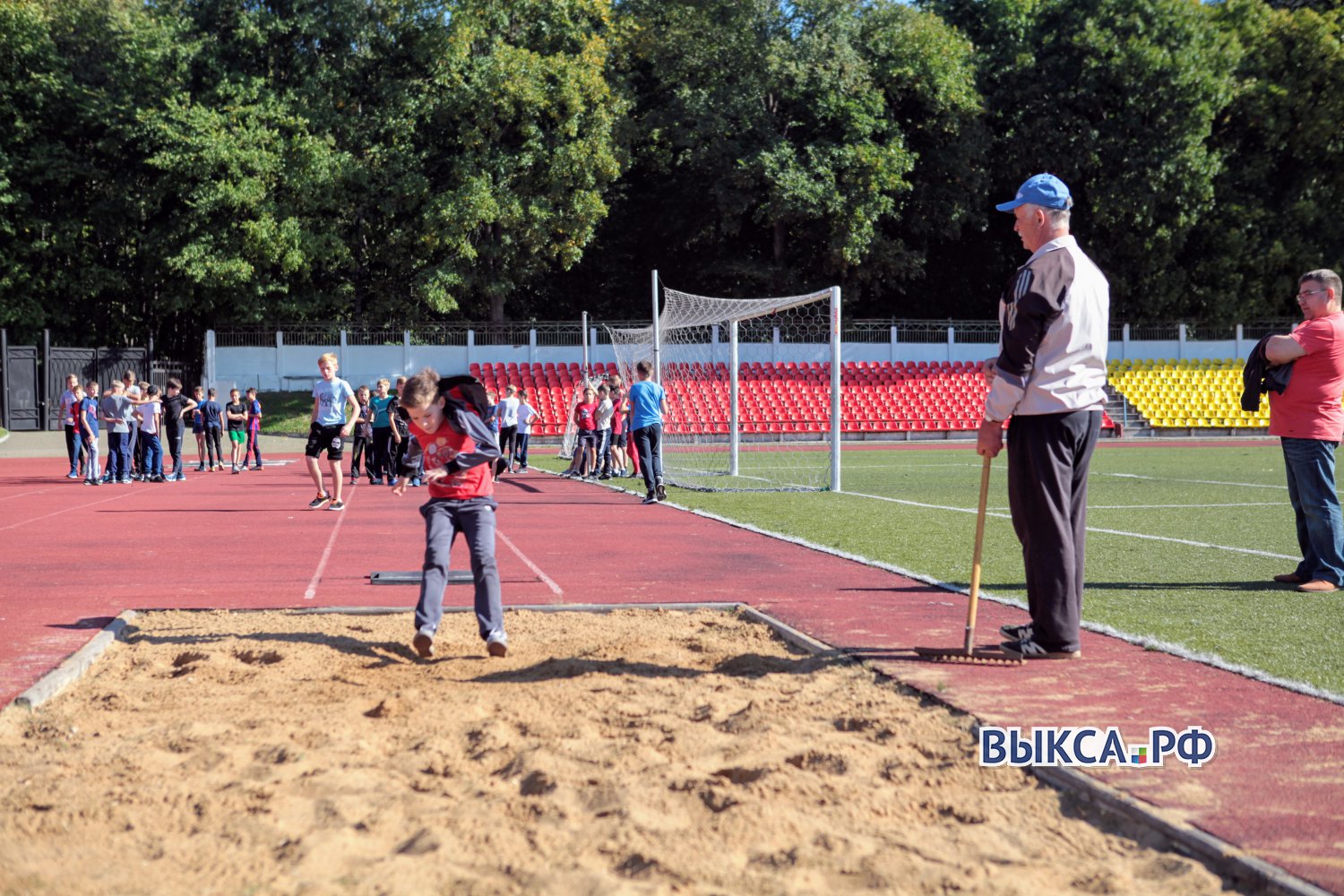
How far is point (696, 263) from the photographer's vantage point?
52375mm

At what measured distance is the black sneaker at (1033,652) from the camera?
6496mm

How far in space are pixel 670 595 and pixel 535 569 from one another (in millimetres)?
1893

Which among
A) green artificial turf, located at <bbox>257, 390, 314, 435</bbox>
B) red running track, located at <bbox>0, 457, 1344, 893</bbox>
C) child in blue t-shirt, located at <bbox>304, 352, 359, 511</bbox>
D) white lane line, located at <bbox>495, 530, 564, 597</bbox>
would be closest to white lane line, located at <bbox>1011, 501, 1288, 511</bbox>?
red running track, located at <bbox>0, 457, 1344, 893</bbox>

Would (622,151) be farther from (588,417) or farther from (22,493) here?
(22,493)

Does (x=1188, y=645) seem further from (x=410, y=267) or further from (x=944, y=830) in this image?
(x=410, y=267)

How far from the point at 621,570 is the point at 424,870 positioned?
6.74 m

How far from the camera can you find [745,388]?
1556 inches

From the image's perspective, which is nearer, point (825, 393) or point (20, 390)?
point (20, 390)

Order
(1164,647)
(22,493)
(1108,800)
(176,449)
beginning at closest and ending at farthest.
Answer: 1. (1108,800)
2. (1164,647)
3. (22,493)
4. (176,449)

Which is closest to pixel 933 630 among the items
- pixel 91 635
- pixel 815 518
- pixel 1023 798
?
pixel 1023 798

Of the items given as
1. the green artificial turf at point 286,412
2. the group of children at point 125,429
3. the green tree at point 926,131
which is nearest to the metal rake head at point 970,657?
the group of children at point 125,429

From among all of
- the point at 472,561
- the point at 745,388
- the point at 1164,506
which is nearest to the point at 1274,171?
the point at 745,388

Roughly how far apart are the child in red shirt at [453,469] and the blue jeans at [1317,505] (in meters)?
5.71

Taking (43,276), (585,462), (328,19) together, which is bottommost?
(585,462)
